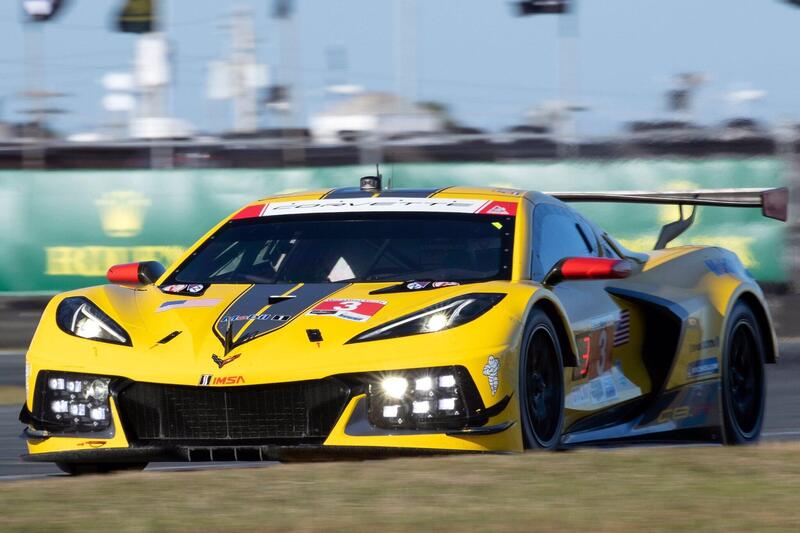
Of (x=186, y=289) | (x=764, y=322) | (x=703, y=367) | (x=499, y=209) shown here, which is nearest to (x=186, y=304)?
(x=186, y=289)

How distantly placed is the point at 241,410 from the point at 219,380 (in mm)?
136

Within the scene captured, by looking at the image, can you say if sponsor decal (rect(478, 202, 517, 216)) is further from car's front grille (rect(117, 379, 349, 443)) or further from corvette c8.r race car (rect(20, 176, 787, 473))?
car's front grille (rect(117, 379, 349, 443))

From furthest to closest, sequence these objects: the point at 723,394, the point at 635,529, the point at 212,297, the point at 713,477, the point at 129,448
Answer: the point at 723,394
the point at 212,297
the point at 129,448
the point at 713,477
the point at 635,529

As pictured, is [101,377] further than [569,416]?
No

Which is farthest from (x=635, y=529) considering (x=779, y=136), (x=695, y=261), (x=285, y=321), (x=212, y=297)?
(x=779, y=136)

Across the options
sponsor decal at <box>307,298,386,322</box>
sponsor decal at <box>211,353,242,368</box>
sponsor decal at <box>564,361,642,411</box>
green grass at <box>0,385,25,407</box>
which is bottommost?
green grass at <box>0,385,25,407</box>

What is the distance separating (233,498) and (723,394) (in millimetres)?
3539

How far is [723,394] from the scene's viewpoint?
7691 millimetres

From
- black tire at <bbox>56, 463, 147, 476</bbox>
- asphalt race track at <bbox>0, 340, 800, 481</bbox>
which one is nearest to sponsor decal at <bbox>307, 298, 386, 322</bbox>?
black tire at <bbox>56, 463, 147, 476</bbox>

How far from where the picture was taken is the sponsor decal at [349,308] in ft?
19.3

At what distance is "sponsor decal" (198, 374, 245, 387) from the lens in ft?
18.5

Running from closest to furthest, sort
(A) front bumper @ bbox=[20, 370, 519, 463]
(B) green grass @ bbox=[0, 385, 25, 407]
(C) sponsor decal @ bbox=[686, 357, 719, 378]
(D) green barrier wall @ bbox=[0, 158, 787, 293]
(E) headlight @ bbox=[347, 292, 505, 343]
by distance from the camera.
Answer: (A) front bumper @ bbox=[20, 370, 519, 463] → (E) headlight @ bbox=[347, 292, 505, 343] → (C) sponsor decal @ bbox=[686, 357, 719, 378] → (B) green grass @ bbox=[0, 385, 25, 407] → (D) green barrier wall @ bbox=[0, 158, 787, 293]

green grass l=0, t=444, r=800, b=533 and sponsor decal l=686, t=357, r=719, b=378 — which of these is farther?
sponsor decal l=686, t=357, r=719, b=378

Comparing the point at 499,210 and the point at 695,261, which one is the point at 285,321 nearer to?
the point at 499,210
